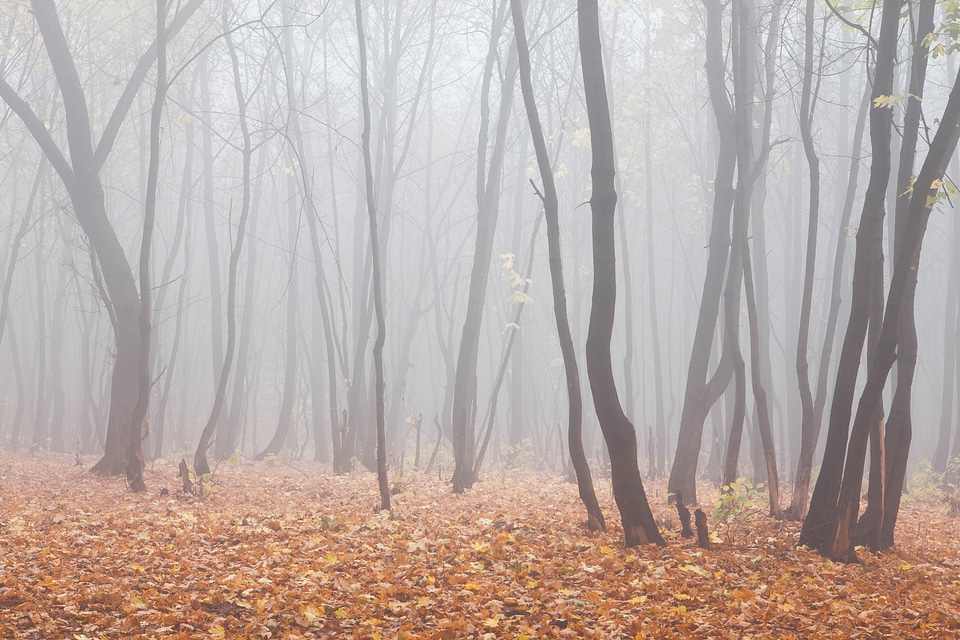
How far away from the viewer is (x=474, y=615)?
168 inches

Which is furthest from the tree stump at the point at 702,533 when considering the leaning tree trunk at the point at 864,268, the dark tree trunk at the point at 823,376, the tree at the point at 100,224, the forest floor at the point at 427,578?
the tree at the point at 100,224

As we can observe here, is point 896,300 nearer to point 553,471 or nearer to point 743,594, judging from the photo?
point 743,594

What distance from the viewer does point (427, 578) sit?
16.4 ft

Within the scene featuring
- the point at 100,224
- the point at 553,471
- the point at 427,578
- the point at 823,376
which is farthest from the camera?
the point at 553,471

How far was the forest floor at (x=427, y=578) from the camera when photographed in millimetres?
4082

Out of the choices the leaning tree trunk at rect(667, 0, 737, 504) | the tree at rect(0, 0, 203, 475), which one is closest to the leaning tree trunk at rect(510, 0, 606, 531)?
the leaning tree trunk at rect(667, 0, 737, 504)

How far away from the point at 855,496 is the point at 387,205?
1039cm

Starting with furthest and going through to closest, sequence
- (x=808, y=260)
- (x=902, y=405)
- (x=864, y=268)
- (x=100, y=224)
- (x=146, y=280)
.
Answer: (x=100, y=224) < (x=146, y=280) < (x=808, y=260) < (x=902, y=405) < (x=864, y=268)

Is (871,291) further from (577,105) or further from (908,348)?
(577,105)

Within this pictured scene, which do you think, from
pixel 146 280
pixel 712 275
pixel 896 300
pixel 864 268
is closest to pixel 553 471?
pixel 712 275

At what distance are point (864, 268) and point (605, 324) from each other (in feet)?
6.86

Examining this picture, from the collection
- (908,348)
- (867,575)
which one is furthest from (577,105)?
(867,575)

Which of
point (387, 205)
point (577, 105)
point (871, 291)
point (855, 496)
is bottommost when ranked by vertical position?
point (855, 496)

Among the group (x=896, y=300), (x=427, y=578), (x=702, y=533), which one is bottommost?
(x=427, y=578)
